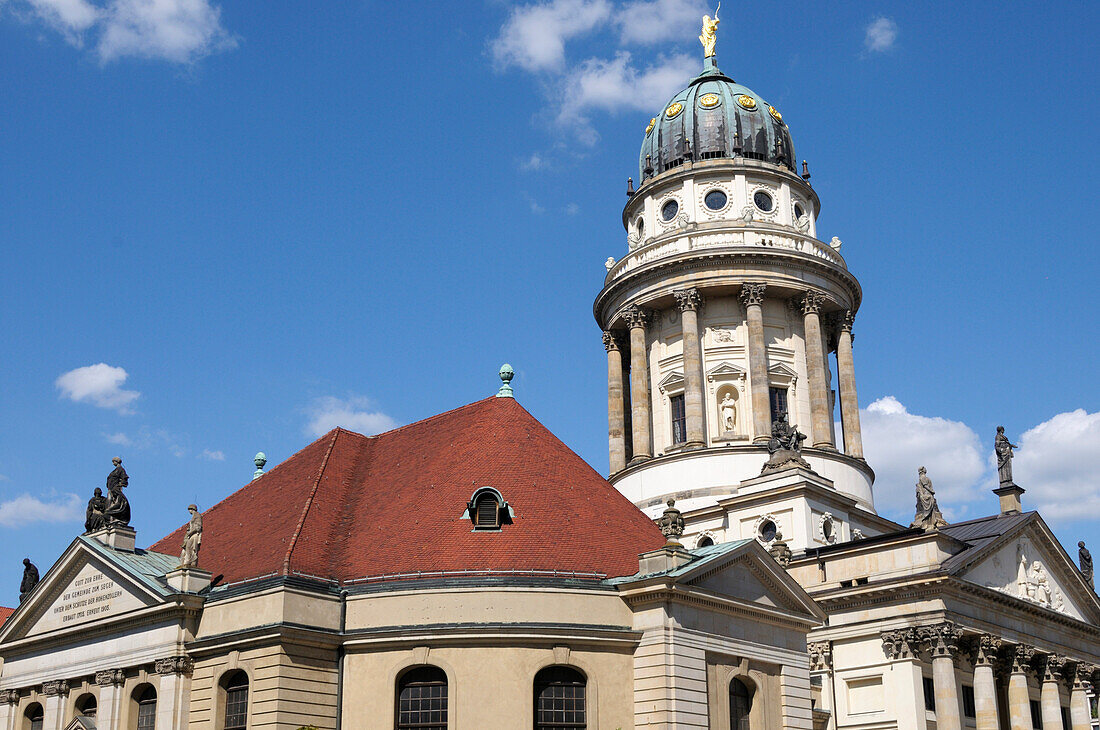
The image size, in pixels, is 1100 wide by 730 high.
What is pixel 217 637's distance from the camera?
37719 mm

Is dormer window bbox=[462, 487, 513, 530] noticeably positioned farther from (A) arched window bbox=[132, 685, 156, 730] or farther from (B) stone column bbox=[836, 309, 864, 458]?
(B) stone column bbox=[836, 309, 864, 458]

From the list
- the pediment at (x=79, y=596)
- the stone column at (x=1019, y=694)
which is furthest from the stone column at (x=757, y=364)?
the pediment at (x=79, y=596)

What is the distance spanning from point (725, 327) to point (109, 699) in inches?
1473

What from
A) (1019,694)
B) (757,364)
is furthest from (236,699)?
(757,364)

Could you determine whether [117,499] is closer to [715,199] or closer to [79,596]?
[79,596]

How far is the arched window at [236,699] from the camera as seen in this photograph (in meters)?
37.0

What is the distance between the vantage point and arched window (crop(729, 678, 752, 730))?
38053 millimetres

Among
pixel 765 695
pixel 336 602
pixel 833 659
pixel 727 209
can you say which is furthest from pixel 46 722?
pixel 727 209

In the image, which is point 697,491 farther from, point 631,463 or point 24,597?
point 24,597

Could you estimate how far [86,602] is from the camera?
42938 millimetres

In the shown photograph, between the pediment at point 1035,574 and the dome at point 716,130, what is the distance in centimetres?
2532

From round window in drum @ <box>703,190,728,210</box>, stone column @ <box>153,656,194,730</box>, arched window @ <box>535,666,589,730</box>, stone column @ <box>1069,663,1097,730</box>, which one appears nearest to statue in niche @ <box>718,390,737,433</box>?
round window in drum @ <box>703,190,728,210</box>

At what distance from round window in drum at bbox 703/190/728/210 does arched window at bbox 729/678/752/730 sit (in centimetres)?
3531

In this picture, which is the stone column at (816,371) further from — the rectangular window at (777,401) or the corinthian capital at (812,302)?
the rectangular window at (777,401)
